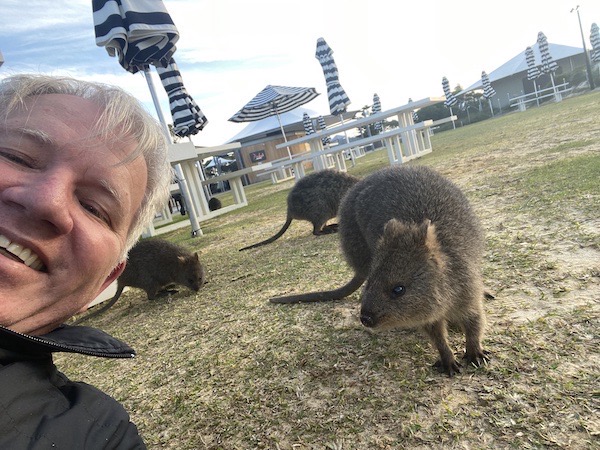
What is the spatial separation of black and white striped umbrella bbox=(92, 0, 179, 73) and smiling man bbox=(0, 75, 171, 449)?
17.6 feet

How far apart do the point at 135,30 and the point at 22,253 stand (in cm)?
590

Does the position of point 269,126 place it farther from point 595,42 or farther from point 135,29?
point 595,42

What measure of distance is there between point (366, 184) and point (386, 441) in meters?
1.86

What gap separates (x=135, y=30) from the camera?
5965mm

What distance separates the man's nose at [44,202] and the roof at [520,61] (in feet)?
120

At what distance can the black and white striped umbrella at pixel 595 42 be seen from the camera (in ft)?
91.4

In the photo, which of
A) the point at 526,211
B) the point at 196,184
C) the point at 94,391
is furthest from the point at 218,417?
the point at 196,184

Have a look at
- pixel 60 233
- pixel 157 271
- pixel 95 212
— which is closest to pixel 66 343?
pixel 60 233

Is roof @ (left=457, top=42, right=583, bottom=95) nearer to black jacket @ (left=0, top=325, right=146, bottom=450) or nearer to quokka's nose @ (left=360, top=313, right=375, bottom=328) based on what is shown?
quokka's nose @ (left=360, top=313, right=375, bottom=328)

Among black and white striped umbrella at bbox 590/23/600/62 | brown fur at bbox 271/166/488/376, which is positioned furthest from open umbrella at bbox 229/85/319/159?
black and white striped umbrella at bbox 590/23/600/62

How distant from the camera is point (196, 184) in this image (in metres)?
9.17

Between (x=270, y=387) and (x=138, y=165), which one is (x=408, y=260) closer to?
(x=270, y=387)

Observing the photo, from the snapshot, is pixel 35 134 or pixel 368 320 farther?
pixel 368 320

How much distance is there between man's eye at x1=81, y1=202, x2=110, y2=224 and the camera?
4.09 ft
